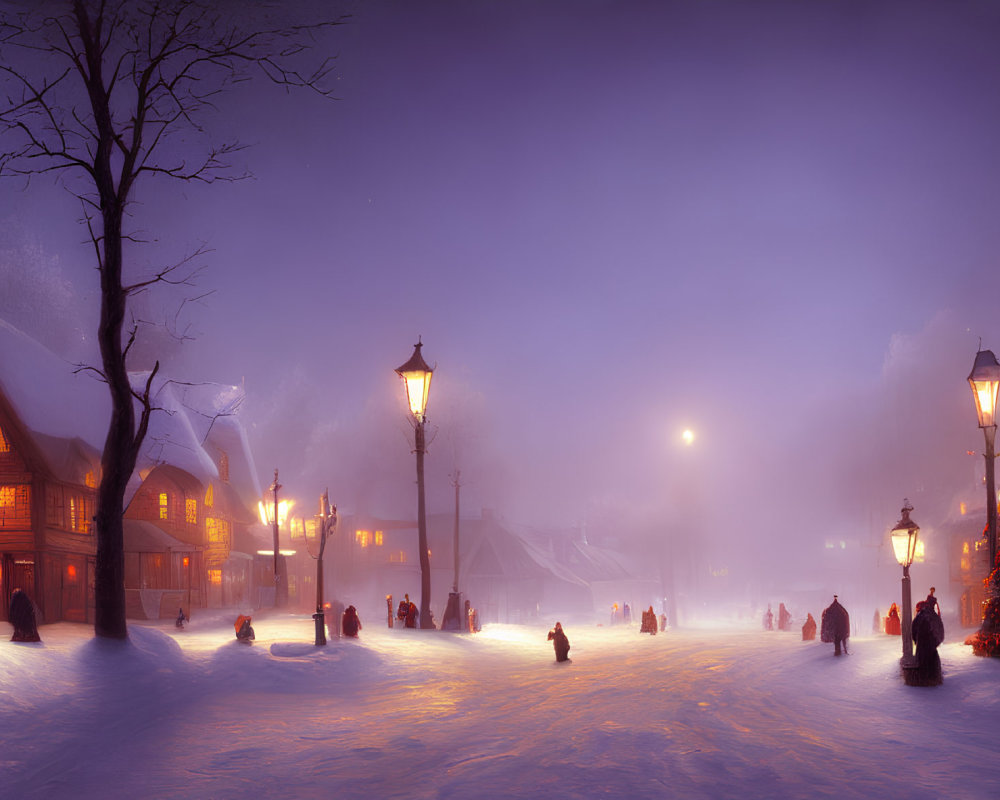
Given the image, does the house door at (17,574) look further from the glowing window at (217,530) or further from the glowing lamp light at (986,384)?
the glowing lamp light at (986,384)

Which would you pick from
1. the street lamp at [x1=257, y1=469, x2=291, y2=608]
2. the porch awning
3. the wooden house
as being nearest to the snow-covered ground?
the wooden house

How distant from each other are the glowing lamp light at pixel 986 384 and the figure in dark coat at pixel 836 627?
716 cm

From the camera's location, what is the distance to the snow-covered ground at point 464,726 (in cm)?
892

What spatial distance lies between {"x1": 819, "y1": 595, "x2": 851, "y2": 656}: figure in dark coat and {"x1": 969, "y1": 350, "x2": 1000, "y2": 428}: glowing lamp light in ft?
23.5

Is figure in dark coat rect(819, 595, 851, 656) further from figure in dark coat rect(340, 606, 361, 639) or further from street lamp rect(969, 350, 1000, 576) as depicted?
figure in dark coat rect(340, 606, 361, 639)

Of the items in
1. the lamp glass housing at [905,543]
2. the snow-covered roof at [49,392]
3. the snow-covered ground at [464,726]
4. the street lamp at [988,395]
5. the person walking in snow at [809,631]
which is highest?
the snow-covered roof at [49,392]

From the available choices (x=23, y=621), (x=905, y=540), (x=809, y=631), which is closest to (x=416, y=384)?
(x=23, y=621)

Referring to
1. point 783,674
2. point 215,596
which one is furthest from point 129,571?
point 783,674

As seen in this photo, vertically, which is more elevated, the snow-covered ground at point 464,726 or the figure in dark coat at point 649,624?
the snow-covered ground at point 464,726

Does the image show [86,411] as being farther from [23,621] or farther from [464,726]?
[464,726]

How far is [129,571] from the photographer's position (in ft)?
122

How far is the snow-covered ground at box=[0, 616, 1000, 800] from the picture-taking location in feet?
29.3

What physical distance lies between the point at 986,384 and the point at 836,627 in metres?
8.65

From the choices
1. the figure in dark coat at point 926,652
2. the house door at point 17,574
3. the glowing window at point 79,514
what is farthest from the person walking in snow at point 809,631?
the house door at point 17,574
